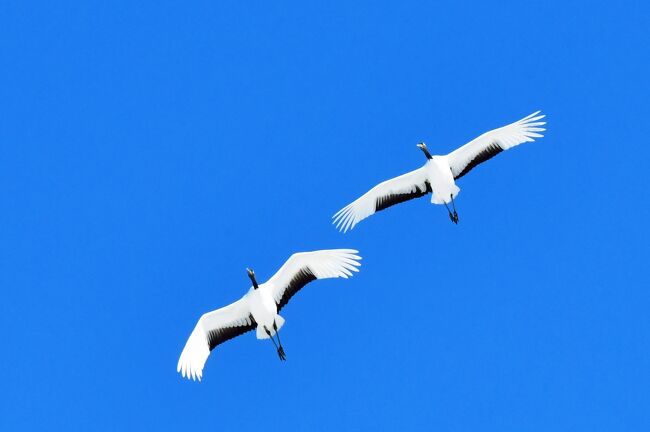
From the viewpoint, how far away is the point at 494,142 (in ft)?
147

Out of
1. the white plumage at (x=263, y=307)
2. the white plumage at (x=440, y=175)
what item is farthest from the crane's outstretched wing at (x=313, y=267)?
the white plumage at (x=440, y=175)

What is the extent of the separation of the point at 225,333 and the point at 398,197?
8.43 metres

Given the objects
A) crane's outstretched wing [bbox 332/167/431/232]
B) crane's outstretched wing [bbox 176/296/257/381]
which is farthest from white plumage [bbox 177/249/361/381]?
Result: crane's outstretched wing [bbox 332/167/431/232]

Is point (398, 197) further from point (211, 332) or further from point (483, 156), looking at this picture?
point (211, 332)

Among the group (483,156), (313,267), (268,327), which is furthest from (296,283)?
(483,156)

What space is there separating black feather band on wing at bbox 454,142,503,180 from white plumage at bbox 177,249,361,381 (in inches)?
227

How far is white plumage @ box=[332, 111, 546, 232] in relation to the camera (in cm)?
4444

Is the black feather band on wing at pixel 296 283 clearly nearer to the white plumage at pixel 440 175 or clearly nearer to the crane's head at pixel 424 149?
the white plumage at pixel 440 175

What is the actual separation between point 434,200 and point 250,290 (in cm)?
774

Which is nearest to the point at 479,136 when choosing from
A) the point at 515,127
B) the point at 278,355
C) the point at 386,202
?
the point at 515,127

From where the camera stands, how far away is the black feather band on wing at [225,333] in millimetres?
43656

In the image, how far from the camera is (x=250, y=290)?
43.6 m

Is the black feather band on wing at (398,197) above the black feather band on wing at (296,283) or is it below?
above

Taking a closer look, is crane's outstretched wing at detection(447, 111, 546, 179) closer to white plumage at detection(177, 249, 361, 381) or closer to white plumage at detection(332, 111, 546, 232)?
white plumage at detection(332, 111, 546, 232)
